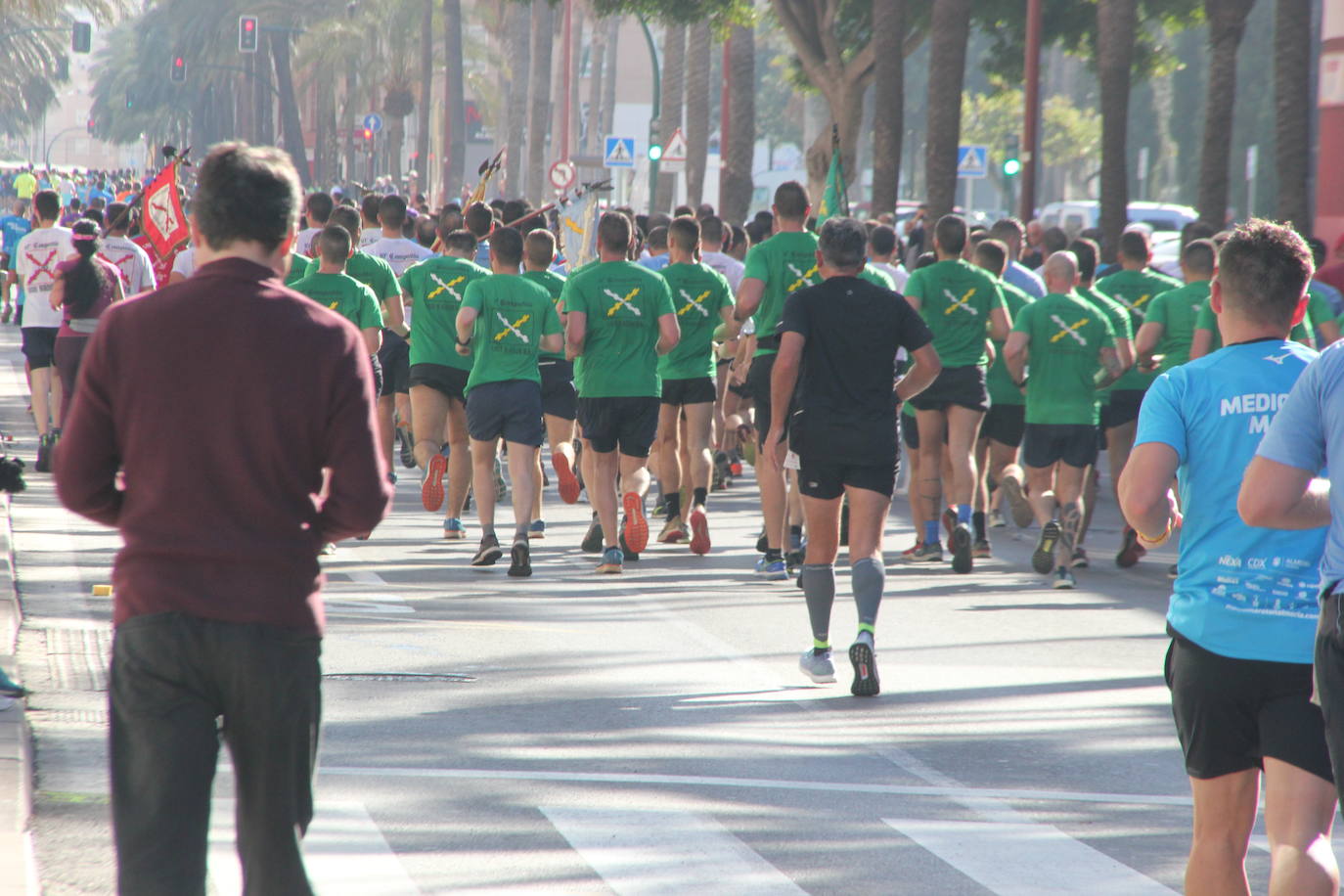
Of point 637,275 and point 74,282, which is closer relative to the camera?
point 637,275

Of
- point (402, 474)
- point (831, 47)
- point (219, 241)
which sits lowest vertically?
point (402, 474)

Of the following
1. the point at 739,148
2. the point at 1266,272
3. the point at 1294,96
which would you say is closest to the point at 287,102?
the point at 739,148

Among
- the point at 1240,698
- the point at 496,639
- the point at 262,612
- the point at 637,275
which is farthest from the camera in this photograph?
the point at 637,275

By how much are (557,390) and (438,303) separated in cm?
111

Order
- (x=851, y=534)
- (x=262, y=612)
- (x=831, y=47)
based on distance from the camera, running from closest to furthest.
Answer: (x=262, y=612) < (x=851, y=534) < (x=831, y=47)

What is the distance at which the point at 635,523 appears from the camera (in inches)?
477

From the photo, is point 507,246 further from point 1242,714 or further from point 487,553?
point 1242,714

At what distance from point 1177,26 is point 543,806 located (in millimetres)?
27018

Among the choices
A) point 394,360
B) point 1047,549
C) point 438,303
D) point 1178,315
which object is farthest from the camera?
point 394,360

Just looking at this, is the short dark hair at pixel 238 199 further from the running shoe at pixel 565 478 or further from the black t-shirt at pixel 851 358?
the running shoe at pixel 565 478

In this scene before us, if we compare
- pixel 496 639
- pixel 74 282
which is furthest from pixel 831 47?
pixel 496 639

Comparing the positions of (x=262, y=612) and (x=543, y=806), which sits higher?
(x=262, y=612)

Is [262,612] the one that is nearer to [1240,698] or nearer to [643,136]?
[1240,698]

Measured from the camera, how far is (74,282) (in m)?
14.8
